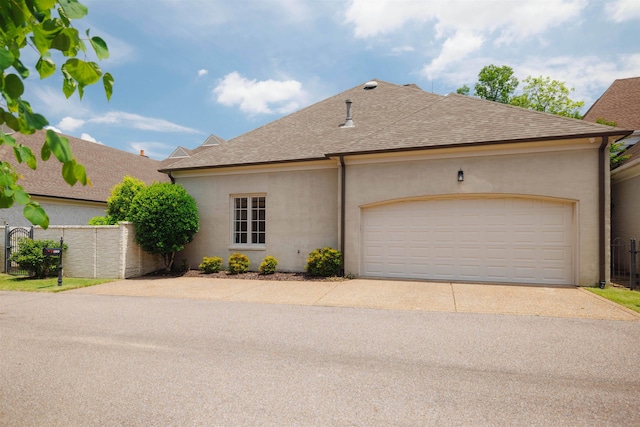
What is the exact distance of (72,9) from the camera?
146 cm

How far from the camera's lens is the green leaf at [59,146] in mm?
1192

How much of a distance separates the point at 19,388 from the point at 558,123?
41.3ft

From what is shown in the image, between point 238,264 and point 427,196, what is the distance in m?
6.70

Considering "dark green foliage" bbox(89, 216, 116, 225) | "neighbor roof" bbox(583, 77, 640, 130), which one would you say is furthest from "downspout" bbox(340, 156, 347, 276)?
"neighbor roof" bbox(583, 77, 640, 130)

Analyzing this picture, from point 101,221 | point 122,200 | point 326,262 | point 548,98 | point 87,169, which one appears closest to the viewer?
point 326,262

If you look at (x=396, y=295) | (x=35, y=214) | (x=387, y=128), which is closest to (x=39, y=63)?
(x=35, y=214)

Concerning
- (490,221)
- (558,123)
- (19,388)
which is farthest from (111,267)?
(558,123)

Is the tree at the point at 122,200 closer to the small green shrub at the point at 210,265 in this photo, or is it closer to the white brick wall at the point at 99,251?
the white brick wall at the point at 99,251

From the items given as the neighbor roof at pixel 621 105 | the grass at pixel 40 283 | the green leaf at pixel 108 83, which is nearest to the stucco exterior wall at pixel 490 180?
the grass at pixel 40 283

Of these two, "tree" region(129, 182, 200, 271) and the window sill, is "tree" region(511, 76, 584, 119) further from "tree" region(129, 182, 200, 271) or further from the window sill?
"tree" region(129, 182, 200, 271)

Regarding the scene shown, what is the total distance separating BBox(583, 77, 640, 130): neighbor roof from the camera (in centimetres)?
1739

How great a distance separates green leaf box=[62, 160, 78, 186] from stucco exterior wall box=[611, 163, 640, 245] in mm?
15315

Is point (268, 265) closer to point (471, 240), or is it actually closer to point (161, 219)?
point (161, 219)

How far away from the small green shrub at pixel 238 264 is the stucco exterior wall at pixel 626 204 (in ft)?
42.5
